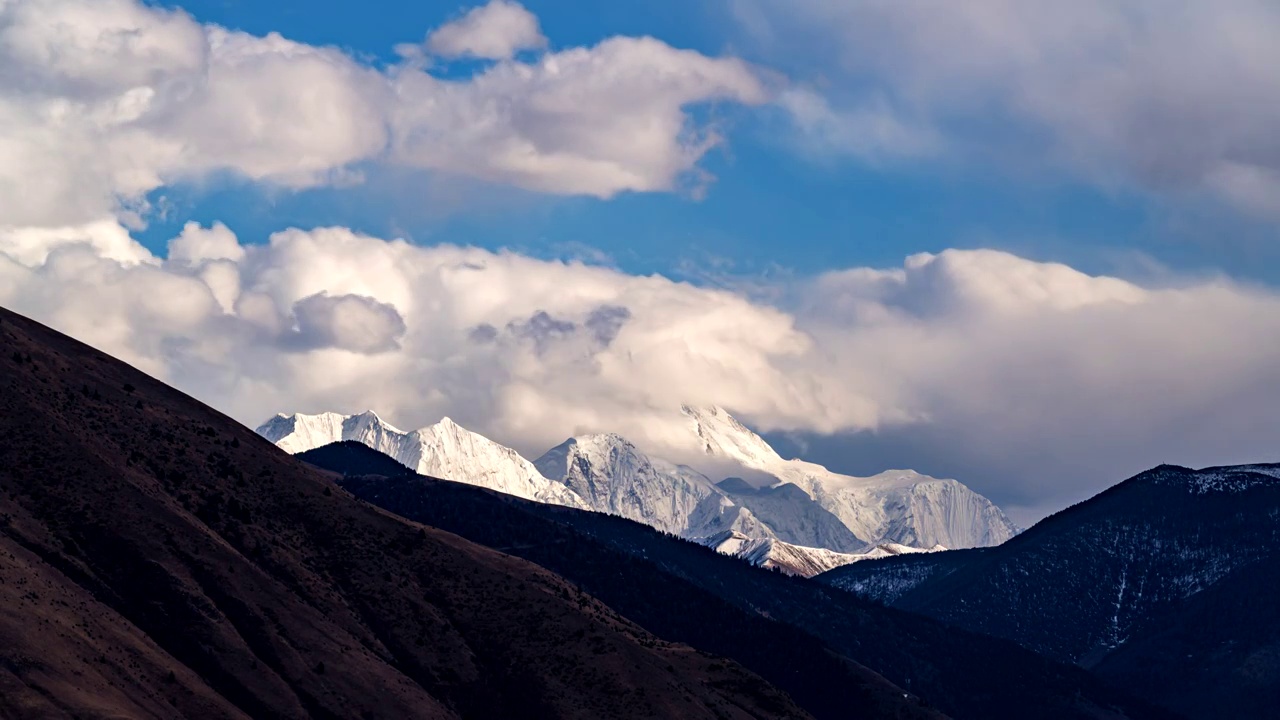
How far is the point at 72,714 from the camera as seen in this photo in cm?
19138

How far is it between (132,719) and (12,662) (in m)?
15.4

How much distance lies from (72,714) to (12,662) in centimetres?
1129

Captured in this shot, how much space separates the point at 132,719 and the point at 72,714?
880cm

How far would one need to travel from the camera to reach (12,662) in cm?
19638

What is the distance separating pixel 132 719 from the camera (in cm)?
19850
